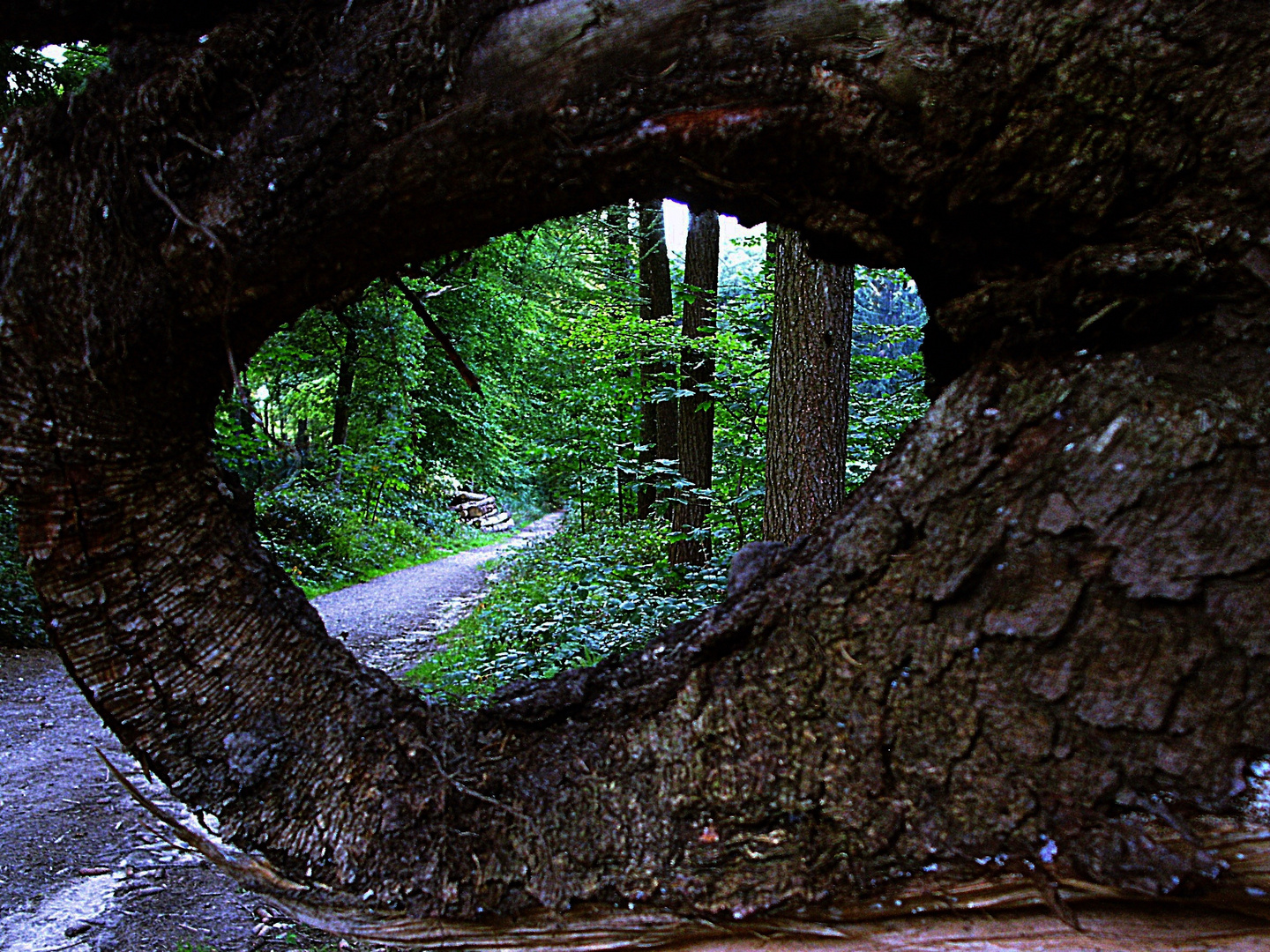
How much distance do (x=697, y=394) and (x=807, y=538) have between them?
6.51m

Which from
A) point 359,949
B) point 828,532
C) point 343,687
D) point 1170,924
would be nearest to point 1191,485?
point 828,532

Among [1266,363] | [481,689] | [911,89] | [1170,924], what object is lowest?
[481,689]

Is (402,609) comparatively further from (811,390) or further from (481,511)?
(481,511)

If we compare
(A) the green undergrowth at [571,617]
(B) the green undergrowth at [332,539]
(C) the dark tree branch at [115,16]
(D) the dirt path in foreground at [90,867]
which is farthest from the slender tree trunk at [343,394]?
(C) the dark tree branch at [115,16]

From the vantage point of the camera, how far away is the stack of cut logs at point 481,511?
2005 centimetres

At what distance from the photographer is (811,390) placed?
482 cm

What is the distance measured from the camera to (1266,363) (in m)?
1.15

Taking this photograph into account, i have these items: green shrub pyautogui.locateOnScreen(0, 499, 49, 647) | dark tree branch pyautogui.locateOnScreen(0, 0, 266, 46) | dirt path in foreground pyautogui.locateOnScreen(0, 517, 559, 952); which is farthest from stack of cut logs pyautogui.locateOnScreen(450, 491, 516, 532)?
dark tree branch pyautogui.locateOnScreen(0, 0, 266, 46)

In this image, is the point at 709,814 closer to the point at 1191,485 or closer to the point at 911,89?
the point at 1191,485

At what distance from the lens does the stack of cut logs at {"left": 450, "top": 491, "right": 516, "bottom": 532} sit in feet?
65.8

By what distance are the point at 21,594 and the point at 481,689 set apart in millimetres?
6368

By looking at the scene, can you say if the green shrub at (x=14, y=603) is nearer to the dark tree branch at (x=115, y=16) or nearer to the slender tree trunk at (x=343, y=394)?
the slender tree trunk at (x=343, y=394)

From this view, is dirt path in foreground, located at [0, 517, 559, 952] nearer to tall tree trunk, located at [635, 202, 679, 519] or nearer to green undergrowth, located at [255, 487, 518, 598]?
green undergrowth, located at [255, 487, 518, 598]

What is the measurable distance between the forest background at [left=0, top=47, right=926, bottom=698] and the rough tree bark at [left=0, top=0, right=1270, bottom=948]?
0.46 m
